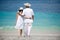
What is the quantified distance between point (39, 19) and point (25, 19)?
300 millimetres

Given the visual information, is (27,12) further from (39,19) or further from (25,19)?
Answer: (39,19)

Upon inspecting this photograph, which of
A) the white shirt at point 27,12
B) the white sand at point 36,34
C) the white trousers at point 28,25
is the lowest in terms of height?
the white sand at point 36,34

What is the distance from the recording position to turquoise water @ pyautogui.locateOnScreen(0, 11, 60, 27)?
5496 millimetres

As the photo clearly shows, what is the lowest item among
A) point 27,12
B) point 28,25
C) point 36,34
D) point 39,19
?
point 36,34

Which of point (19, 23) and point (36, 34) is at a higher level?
point (19, 23)

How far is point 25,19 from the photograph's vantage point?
5.45m

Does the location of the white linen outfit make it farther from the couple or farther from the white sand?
the white sand

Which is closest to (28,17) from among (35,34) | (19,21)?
(19,21)

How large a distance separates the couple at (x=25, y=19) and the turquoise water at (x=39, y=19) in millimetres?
95

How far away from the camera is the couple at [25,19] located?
5434mm

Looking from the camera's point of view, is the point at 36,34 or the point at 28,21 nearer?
the point at 28,21

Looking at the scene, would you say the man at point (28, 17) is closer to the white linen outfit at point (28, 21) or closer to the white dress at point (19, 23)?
the white linen outfit at point (28, 21)

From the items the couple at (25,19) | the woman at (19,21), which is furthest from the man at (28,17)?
the woman at (19,21)

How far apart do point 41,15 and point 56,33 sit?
1.60 feet
